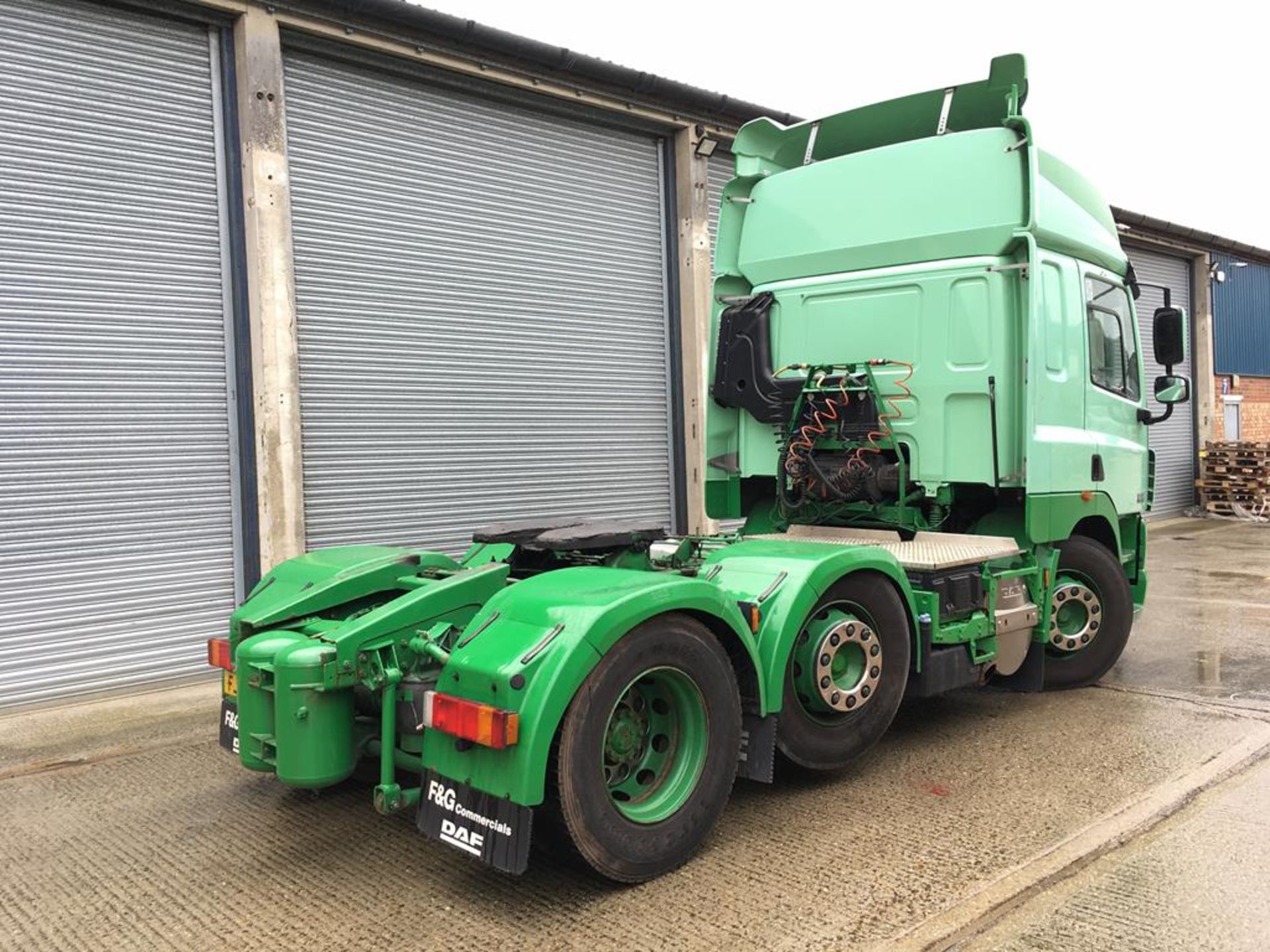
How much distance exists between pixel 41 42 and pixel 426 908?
21.6 feet

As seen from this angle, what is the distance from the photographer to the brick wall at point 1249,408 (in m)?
19.9

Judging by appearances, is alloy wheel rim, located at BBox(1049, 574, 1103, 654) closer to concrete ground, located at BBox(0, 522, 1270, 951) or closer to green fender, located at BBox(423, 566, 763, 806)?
concrete ground, located at BBox(0, 522, 1270, 951)

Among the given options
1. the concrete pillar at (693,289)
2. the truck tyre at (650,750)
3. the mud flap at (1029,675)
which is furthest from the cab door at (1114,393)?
the concrete pillar at (693,289)

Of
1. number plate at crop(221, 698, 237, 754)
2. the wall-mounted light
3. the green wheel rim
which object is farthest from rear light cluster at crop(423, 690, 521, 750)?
the wall-mounted light

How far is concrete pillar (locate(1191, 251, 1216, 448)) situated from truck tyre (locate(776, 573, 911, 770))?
17.6 metres

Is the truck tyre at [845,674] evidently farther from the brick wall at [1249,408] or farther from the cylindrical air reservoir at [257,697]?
the brick wall at [1249,408]

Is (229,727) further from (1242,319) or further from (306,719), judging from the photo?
(1242,319)

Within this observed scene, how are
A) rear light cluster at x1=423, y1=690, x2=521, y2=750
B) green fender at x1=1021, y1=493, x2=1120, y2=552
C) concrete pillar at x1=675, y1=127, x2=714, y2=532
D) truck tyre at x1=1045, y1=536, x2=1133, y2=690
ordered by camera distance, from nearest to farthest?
rear light cluster at x1=423, y1=690, x2=521, y2=750 → green fender at x1=1021, y1=493, x2=1120, y2=552 → truck tyre at x1=1045, y1=536, x2=1133, y2=690 → concrete pillar at x1=675, y1=127, x2=714, y2=532

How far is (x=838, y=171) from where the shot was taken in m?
5.94

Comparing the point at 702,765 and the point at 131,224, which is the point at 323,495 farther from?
the point at 702,765

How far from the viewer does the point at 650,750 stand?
144 inches

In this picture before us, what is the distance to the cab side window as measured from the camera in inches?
236

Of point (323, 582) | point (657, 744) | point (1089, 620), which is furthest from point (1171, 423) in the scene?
point (323, 582)

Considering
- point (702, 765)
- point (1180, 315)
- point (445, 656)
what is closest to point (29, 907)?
point (445, 656)
